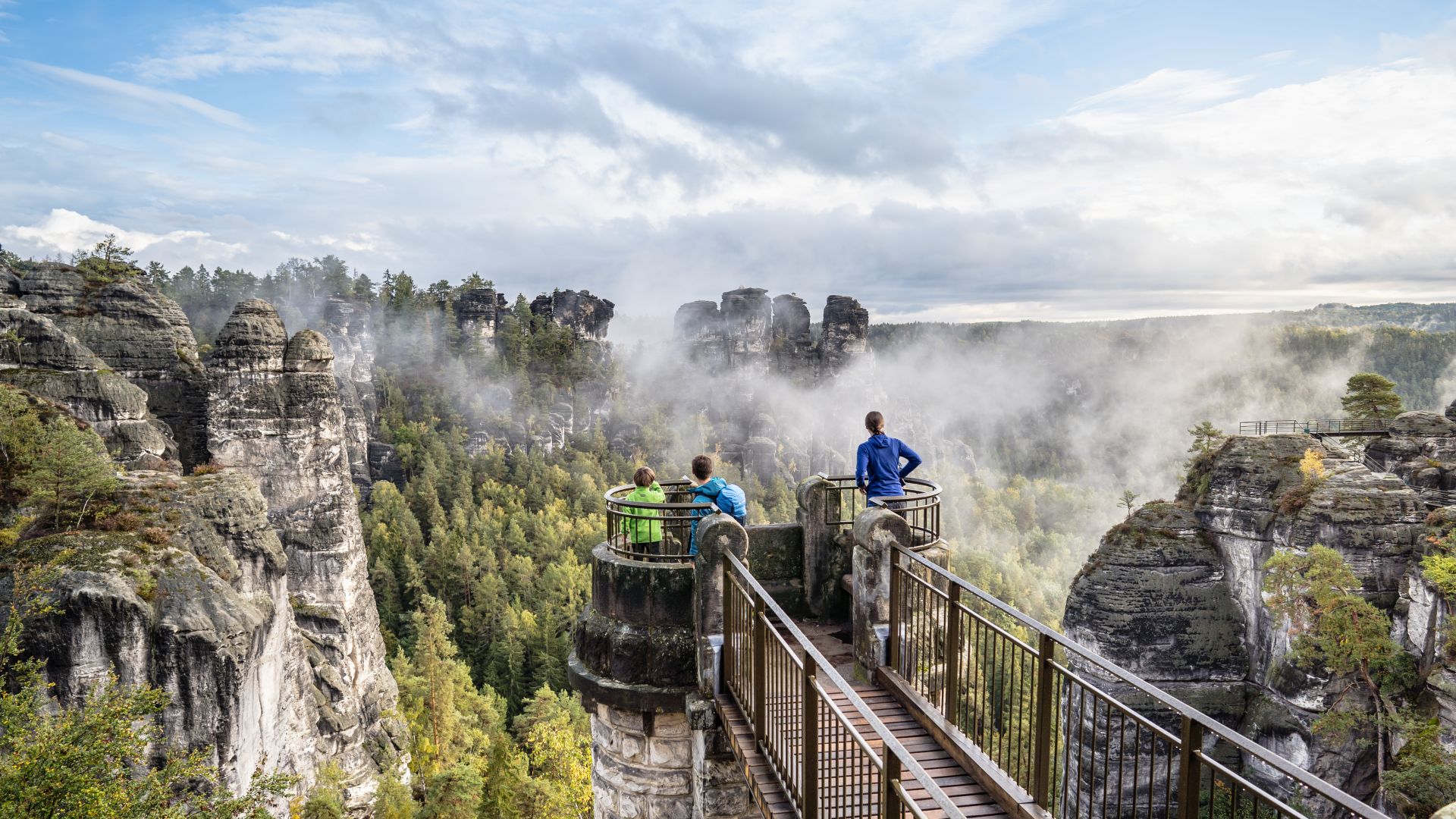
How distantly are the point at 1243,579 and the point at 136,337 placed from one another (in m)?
42.1

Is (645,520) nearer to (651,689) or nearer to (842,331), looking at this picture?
(651,689)

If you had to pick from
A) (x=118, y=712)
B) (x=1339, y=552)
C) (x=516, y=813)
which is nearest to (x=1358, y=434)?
(x=1339, y=552)

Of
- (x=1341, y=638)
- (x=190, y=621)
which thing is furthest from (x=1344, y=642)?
(x=190, y=621)

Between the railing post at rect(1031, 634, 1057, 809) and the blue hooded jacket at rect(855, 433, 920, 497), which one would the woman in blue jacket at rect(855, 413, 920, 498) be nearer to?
the blue hooded jacket at rect(855, 433, 920, 497)

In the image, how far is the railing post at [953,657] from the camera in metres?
6.02

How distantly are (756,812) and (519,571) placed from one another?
168 ft

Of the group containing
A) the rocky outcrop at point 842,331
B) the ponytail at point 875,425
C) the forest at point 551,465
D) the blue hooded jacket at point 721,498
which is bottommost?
the forest at point 551,465

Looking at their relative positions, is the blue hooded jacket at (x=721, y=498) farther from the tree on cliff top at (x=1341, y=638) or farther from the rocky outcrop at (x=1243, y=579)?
the rocky outcrop at (x=1243, y=579)

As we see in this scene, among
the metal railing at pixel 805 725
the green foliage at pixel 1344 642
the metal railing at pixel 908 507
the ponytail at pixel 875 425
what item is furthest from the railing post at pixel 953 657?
the green foliage at pixel 1344 642

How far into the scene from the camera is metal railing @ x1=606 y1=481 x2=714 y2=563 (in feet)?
26.2

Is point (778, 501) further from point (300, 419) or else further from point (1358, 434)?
point (300, 419)

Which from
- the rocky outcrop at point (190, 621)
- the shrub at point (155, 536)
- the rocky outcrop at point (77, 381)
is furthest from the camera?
the rocky outcrop at point (77, 381)

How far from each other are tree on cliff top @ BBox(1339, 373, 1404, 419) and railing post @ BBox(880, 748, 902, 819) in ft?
169

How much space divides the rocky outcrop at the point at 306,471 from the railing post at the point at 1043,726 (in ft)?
93.1
